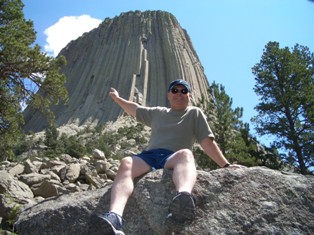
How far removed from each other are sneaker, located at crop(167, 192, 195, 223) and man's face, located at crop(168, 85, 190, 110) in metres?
1.53

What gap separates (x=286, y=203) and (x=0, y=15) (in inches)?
486

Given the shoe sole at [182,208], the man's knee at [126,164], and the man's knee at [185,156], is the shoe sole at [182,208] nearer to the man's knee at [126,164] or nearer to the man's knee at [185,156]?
the man's knee at [185,156]

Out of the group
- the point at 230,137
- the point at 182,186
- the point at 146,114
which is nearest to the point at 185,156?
the point at 182,186

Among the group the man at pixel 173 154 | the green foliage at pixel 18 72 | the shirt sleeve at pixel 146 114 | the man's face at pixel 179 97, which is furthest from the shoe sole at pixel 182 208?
the green foliage at pixel 18 72

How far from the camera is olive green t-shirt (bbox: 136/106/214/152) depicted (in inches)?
165

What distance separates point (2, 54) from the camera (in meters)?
11.2

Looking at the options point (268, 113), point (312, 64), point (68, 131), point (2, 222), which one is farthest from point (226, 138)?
point (68, 131)

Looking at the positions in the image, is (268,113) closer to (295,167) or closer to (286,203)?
(295,167)

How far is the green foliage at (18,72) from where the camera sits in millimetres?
11352

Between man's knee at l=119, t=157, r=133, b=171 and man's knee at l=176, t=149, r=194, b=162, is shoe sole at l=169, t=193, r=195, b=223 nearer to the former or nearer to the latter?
man's knee at l=176, t=149, r=194, b=162

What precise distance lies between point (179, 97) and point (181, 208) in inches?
65.6

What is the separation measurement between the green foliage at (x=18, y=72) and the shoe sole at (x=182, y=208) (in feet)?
31.7

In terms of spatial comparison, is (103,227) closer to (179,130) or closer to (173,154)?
(173,154)

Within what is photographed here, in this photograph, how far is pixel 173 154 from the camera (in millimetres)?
3771
